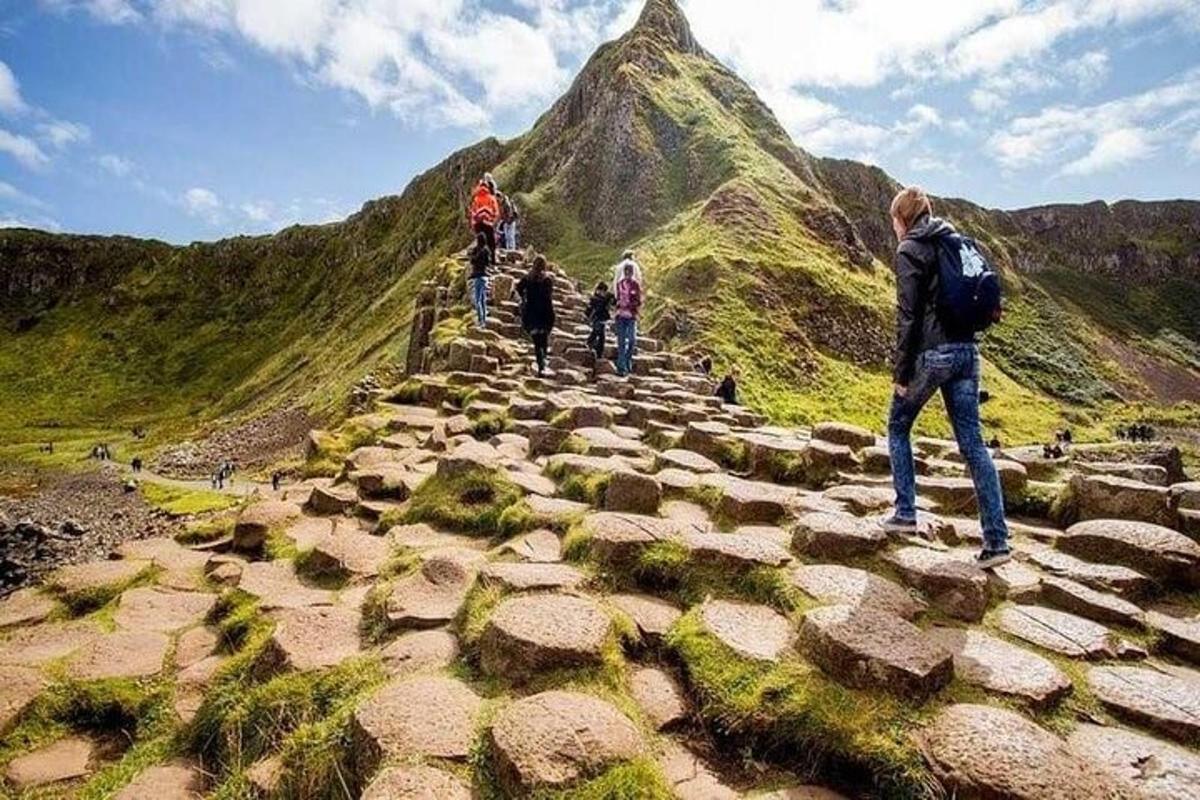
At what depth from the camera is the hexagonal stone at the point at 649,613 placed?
15.9 feet

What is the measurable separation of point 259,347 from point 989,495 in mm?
127810

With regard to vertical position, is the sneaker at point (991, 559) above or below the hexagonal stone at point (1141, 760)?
above

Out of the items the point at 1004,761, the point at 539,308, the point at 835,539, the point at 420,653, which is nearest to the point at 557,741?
the point at 420,653

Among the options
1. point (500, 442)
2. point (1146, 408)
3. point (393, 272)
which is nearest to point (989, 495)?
point (500, 442)

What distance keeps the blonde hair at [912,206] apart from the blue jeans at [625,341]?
1336 centimetres

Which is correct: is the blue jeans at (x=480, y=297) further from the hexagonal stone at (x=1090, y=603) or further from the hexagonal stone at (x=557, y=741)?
the hexagonal stone at (x=557, y=741)

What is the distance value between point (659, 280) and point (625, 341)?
82.1ft

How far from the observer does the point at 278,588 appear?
6312 millimetres

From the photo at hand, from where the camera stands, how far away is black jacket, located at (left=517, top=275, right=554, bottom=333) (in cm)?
1819

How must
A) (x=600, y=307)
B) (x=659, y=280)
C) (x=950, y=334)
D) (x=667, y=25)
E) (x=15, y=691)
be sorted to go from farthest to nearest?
(x=667, y=25) < (x=659, y=280) < (x=600, y=307) < (x=950, y=334) < (x=15, y=691)

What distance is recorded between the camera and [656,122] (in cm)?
6706

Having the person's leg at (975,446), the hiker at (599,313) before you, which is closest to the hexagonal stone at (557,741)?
the person's leg at (975,446)

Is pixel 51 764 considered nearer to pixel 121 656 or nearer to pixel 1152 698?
pixel 121 656

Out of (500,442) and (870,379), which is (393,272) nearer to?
(870,379)
